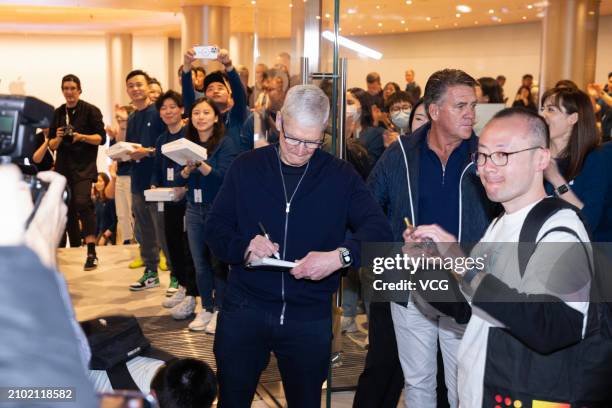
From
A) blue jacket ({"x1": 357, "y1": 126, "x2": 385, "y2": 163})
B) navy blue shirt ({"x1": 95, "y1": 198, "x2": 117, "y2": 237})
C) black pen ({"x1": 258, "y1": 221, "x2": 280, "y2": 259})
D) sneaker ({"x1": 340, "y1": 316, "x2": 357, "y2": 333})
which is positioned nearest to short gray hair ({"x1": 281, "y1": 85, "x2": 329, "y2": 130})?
black pen ({"x1": 258, "y1": 221, "x2": 280, "y2": 259})

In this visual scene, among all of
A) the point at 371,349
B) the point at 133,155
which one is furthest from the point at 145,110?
the point at 371,349

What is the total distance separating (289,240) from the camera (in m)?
2.74

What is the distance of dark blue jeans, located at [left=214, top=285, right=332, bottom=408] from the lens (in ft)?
9.00

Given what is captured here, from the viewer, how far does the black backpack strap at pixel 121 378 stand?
2369mm

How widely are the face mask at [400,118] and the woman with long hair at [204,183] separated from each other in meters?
1.12

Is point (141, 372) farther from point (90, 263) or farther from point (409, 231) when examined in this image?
point (90, 263)

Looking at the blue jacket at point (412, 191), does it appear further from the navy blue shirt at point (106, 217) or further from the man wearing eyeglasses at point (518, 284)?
the navy blue shirt at point (106, 217)

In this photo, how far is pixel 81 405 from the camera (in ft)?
3.47

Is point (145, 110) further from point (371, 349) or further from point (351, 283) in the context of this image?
point (371, 349)

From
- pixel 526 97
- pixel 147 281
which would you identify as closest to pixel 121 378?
pixel 147 281

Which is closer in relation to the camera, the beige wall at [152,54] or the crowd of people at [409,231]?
the crowd of people at [409,231]

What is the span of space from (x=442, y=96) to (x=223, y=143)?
2.37 meters

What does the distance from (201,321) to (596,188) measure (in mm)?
3251

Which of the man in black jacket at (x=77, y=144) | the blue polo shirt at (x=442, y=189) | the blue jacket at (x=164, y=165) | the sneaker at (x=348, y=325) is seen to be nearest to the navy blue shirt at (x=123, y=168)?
the man in black jacket at (x=77, y=144)
